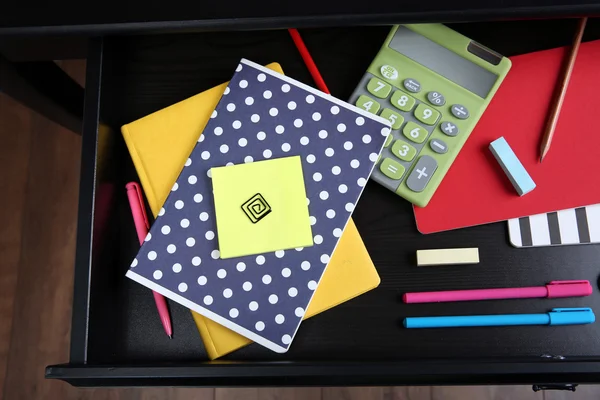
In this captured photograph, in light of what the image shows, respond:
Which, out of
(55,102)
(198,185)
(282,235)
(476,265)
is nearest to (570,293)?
(476,265)

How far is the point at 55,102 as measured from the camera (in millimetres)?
825

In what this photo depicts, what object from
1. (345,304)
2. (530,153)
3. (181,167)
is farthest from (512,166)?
(181,167)

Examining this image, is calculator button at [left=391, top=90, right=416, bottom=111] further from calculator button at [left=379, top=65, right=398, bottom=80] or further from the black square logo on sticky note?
the black square logo on sticky note

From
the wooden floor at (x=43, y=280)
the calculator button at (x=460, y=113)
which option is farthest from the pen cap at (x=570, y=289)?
the wooden floor at (x=43, y=280)

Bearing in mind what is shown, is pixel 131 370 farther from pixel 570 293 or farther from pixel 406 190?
pixel 570 293

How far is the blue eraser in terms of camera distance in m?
0.57

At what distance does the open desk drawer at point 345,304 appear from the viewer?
1.72 ft

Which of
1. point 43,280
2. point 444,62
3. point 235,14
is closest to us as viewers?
point 235,14

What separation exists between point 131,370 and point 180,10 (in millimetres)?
349

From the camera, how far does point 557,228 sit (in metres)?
0.58

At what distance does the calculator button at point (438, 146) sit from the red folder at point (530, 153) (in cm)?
3

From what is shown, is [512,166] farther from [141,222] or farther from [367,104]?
[141,222]

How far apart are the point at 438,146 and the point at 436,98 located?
57 millimetres

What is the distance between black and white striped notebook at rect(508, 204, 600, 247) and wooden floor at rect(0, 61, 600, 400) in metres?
0.60
